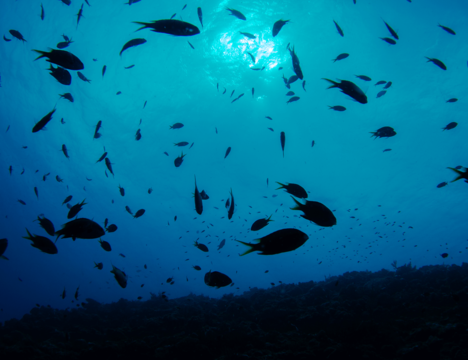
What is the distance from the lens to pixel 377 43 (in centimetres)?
1644

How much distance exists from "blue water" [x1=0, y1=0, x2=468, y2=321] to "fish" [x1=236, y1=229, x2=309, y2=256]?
7.39 metres

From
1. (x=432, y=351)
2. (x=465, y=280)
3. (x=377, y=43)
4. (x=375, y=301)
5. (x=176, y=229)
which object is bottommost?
(x=432, y=351)

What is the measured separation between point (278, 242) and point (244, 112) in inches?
863

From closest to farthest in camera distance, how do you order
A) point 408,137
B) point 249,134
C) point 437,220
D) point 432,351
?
point 432,351 < point 408,137 < point 249,134 < point 437,220

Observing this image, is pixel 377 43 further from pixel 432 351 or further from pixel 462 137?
pixel 432 351

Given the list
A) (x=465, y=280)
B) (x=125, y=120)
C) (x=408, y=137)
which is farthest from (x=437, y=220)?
(x=125, y=120)

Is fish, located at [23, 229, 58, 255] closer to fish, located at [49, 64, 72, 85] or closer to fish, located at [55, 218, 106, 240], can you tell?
fish, located at [55, 218, 106, 240]

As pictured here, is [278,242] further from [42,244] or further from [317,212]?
[42,244]

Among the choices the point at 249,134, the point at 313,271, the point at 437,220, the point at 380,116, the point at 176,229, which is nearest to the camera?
the point at 380,116

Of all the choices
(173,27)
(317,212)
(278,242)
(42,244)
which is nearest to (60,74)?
(173,27)

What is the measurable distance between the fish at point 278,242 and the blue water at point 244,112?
739cm

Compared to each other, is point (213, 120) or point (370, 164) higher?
point (213, 120)

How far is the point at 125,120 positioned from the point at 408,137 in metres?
31.0

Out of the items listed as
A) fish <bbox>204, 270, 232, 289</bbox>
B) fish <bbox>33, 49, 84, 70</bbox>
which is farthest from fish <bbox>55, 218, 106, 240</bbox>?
fish <bbox>33, 49, 84, 70</bbox>
